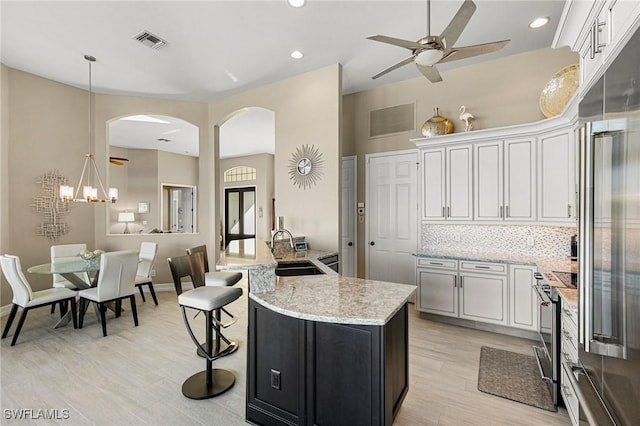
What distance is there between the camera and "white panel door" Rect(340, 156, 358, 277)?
4961mm

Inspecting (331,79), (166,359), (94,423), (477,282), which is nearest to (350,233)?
(477,282)

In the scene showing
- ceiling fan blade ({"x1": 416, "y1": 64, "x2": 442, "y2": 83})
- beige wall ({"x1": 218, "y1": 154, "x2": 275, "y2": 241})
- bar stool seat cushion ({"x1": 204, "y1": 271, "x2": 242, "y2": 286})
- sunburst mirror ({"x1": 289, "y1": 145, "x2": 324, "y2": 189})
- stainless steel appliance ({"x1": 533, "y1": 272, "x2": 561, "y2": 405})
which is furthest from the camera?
beige wall ({"x1": 218, "y1": 154, "x2": 275, "y2": 241})

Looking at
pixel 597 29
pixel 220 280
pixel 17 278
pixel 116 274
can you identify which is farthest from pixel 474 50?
pixel 17 278

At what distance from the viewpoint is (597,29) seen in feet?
4.80

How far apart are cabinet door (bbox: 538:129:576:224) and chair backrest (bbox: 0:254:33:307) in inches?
225

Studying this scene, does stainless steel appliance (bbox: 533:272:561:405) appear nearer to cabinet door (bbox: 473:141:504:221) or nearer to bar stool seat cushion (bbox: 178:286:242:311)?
cabinet door (bbox: 473:141:504:221)

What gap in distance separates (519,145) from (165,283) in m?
5.91

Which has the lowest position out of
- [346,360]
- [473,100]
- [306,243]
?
[346,360]

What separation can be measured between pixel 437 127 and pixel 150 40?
3.70 m

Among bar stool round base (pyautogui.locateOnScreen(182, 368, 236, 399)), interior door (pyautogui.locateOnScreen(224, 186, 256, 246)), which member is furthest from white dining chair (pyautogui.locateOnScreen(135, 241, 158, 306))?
interior door (pyautogui.locateOnScreen(224, 186, 256, 246))

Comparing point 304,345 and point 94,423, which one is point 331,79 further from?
point 94,423

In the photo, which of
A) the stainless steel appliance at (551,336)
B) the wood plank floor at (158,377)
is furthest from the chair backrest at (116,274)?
the stainless steel appliance at (551,336)

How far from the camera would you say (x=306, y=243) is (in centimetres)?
421

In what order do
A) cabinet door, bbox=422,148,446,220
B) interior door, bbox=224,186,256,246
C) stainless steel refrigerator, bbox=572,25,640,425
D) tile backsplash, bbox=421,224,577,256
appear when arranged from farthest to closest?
interior door, bbox=224,186,256,246
cabinet door, bbox=422,148,446,220
tile backsplash, bbox=421,224,577,256
stainless steel refrigerator, bbox=572,25,640,425
